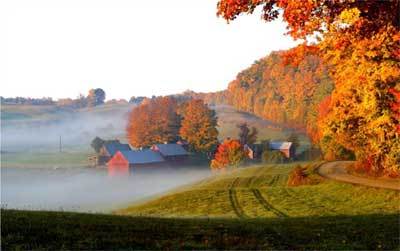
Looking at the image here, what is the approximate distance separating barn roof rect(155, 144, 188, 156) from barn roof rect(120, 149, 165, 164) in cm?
212

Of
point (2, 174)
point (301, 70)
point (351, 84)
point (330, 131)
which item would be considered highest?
point (301, 70)

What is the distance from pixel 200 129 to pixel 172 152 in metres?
9.08

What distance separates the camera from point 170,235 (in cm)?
1514

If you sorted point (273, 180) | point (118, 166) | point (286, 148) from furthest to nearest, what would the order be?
1. point (286, 148)
2. point (118, 166)
3. point (273, 180)

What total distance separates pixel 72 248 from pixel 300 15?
1165 cm

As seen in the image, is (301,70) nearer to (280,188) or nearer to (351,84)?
(280,188)

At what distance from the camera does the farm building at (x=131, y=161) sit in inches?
4082

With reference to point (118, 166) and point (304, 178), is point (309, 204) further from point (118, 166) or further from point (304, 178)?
point (118, 166)

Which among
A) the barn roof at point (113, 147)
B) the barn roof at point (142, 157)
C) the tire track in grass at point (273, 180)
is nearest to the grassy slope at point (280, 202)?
the tire track in grass at point (273, 180)

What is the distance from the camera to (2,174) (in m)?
108

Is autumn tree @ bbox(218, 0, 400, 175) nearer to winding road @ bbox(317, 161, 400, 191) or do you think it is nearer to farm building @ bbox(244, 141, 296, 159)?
winding road @ bbox(317, 161, 400, 191)

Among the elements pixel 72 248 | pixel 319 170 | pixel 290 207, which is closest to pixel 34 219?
pixel 72 248

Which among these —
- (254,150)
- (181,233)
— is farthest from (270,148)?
(181,233)

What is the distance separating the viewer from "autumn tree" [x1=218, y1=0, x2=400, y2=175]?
18469 millimetres
